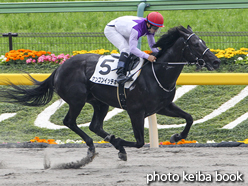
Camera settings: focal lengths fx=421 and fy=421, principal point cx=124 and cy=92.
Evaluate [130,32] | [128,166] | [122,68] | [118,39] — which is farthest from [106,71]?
[128,166]

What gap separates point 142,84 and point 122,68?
29cm

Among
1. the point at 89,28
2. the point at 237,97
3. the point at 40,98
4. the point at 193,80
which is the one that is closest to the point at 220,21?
the point at 89,28

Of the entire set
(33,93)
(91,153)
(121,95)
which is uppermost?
(121,95)

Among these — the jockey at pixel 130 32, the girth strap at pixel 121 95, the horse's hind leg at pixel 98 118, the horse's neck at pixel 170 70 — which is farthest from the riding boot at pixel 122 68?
the horse's hind leg at pixel 98 118

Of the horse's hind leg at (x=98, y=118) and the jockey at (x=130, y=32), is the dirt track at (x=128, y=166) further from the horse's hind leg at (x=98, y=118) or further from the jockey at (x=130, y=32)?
the jockey at (x=130, y=32)

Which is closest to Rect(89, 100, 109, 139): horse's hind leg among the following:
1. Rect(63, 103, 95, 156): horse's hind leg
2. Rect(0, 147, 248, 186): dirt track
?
Rect(63, 103, 95, 156): horse's hind leg

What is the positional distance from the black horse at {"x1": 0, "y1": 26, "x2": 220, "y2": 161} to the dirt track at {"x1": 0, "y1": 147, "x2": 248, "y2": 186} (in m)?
0.28

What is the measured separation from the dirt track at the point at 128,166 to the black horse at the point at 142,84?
280 mm

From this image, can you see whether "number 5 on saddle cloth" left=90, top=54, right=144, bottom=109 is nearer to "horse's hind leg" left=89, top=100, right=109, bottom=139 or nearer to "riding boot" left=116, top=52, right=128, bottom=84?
"riding boot" left=116, top=52, right=128, bottom=84

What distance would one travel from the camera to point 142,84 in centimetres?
471

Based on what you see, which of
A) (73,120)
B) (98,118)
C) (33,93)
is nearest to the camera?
(73,120)

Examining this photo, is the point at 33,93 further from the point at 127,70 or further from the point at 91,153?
the point at 127,70

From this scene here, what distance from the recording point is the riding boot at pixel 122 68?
473 centimetres

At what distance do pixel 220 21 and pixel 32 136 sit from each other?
7.84 meters
